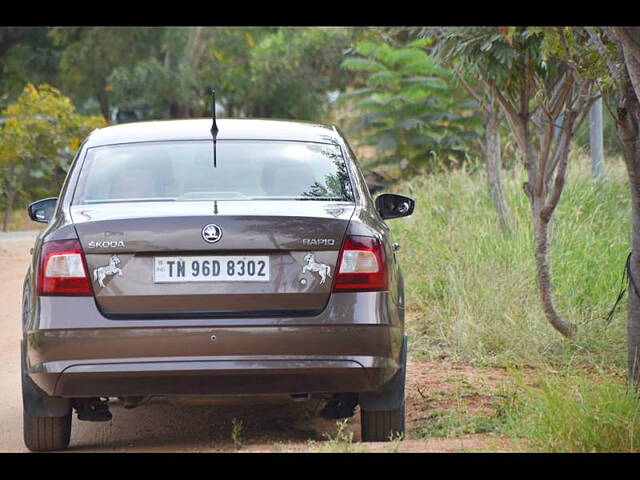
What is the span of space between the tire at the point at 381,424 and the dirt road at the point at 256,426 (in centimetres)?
11

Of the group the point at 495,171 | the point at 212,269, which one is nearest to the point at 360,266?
the point at 212,269

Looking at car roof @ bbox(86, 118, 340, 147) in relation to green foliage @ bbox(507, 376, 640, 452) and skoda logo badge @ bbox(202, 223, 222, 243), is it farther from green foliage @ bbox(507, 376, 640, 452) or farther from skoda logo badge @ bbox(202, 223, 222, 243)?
green foliage @ bbox(507, 376, 640, 452)

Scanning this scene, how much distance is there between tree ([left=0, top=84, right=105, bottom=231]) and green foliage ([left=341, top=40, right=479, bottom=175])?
702cm

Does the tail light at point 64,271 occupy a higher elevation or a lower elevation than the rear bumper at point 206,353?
higher

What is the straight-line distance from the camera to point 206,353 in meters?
5.48

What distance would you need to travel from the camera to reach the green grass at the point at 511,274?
8812mm

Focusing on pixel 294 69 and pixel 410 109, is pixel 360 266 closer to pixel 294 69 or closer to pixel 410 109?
pixel 410 109

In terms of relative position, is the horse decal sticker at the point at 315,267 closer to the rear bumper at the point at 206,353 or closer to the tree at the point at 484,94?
the rear bumper at the point at 206,353

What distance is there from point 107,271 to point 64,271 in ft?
0.67

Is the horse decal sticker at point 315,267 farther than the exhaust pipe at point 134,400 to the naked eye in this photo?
No

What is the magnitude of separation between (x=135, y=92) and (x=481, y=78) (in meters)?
24.9

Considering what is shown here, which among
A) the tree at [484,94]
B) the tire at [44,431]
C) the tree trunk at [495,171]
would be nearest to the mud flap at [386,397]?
the tire at [44,431]

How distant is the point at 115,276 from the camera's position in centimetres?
552
